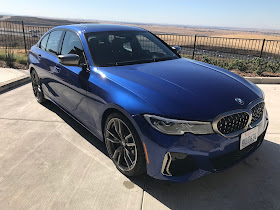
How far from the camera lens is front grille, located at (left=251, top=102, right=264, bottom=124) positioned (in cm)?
256

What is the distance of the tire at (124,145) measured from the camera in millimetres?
2459

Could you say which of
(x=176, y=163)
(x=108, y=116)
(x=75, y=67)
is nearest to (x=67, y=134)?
(x=75, y=67)

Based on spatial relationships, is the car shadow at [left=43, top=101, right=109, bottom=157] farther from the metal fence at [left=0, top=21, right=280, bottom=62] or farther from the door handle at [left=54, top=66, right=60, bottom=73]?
the metal fence at [left=0, top=21, right=280, bottom=62]

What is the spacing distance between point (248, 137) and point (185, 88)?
81 centimetres

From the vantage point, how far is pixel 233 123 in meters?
2.32

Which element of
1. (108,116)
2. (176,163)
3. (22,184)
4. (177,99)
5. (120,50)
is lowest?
(22,184)

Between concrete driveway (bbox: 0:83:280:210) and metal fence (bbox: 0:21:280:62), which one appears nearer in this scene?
concrete driveway (bbox: 0:83:280:210)

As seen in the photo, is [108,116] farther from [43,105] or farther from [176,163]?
[43,105]

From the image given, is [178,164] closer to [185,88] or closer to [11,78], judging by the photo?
[185,88]

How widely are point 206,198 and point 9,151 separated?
2.66m

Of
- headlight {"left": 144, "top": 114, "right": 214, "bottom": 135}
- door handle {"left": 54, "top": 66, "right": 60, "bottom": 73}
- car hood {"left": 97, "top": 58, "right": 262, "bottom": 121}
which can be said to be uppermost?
car hood {"left": 97, "top": 58, "right": 262, "bottom": 121}

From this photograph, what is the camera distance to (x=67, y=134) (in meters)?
3.85

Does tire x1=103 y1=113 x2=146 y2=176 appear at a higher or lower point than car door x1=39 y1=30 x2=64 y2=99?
lower

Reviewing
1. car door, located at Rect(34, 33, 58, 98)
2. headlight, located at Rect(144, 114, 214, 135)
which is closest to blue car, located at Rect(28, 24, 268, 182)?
headlight, located at Rect(144, 114, 214, 135)
